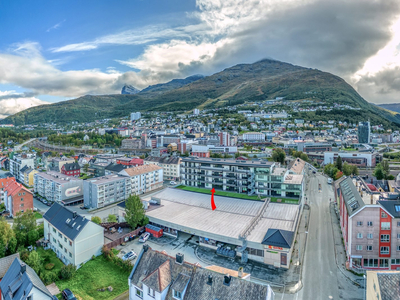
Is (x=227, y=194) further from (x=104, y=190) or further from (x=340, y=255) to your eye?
(x=104, y=190)

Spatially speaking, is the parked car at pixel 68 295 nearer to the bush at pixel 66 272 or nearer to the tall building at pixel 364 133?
the bush at pixel 66 272

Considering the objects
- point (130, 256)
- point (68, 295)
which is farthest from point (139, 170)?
point (68, 295)

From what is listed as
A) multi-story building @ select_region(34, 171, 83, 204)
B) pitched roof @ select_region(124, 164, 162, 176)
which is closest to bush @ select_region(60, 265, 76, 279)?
multi-story building @ select_region(34, 171, 83, 204)

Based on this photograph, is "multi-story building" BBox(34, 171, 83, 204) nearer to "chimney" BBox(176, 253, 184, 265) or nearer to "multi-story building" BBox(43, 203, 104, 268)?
"multi-story building" BBox(43, 203, 104, 268)

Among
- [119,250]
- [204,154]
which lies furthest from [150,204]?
[204,154]

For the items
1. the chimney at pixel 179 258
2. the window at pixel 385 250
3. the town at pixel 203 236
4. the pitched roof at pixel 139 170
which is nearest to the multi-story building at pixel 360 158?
the town at pixel 203 236

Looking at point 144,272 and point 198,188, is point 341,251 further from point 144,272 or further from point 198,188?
point 198,188
